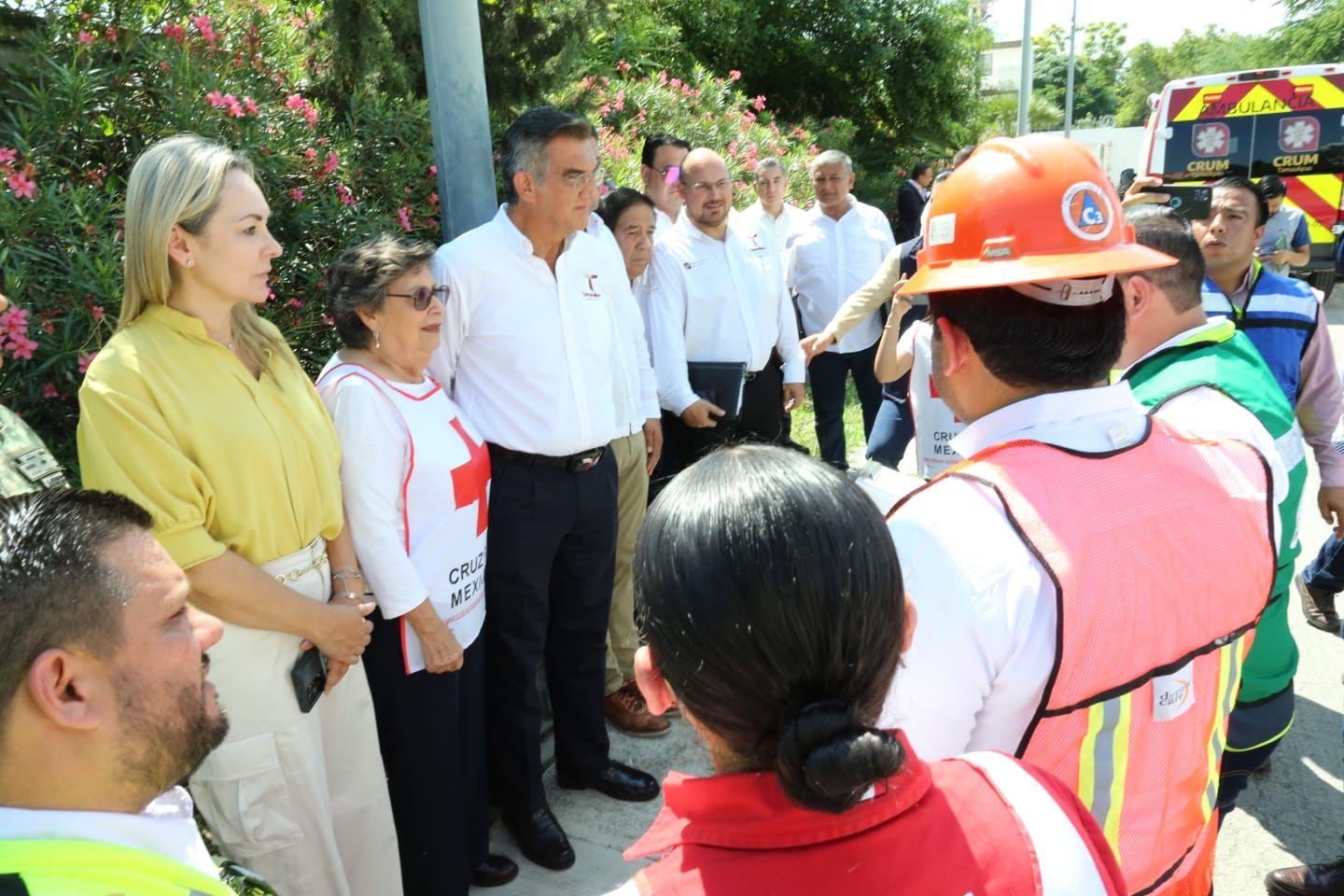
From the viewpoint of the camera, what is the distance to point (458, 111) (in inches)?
135

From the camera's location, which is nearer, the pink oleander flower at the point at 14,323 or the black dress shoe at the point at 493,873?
the pink oleander flower at the point at 14,323

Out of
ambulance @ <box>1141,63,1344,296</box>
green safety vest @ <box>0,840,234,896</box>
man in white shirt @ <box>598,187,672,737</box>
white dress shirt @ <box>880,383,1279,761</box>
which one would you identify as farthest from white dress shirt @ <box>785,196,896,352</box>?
ambulance @ <box>1141,63,1344,296</box>

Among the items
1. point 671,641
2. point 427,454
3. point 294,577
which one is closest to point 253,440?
point 294,577

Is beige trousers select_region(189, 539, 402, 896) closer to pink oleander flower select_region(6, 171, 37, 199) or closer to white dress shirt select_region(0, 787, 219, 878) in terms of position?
white dress shirt select_region(0, 787, 219, 878)

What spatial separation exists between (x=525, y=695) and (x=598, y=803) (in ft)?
1.84

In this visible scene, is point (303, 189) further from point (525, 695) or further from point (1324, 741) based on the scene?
point (1324, 741)

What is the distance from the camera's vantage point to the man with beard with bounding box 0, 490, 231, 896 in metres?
1.12

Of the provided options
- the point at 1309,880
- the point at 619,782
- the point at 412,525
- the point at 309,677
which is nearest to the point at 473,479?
the point at 412,525

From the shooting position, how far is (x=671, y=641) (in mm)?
1012

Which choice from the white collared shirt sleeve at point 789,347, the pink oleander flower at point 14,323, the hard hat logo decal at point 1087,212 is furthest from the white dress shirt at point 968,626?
the white collared shirt sleeve at point 789,347

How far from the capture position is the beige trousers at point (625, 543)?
12.4 ft

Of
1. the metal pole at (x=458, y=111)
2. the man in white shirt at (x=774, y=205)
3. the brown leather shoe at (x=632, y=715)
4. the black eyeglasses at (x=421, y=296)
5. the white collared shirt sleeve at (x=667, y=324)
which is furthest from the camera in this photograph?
the man in white shirt at (x=774, y=205)

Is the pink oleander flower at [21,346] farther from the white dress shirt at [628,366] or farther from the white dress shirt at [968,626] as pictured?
the white dress shirt at [968,626]

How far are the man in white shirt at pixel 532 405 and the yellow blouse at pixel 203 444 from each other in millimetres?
713
